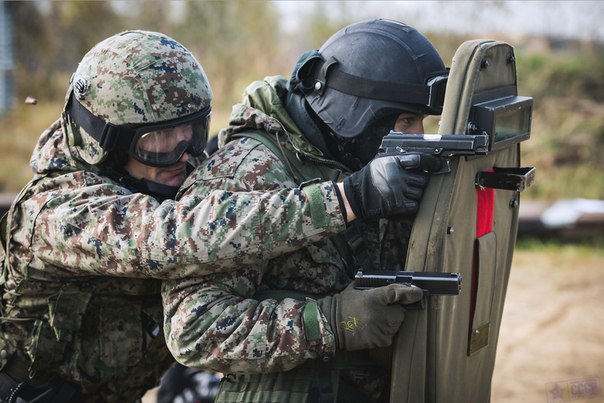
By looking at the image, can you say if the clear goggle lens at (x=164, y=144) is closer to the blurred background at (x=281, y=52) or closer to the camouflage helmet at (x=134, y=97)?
the camouflage helmet at (x=134, y=97)

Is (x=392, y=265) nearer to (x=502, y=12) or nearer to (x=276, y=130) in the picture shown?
(x=276, y=130)

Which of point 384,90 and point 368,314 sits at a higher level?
point 384,90

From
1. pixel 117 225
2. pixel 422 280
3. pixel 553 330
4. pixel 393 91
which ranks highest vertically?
pixel 393 91

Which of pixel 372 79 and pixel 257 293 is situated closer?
pixel 257 293

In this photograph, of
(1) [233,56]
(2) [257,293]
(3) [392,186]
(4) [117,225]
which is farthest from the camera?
(1) [233,56]

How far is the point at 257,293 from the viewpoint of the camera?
2748 mm

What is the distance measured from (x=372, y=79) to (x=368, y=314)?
2.91ft

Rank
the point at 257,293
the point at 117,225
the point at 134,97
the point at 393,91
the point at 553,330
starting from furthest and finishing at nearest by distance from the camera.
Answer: the point at 553,330 < the point at 134,97 < the point at 393,91 < the point at 257,293 < the point at 117,225

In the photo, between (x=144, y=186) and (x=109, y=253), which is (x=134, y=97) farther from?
(x=109, y=253)

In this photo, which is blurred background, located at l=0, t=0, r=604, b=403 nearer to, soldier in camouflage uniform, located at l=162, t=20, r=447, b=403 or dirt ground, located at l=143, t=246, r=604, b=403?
dirt ground, located at l=143, t=246, r=604, b=403

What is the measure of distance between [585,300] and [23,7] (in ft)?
30.7

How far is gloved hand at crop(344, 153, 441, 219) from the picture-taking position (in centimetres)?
243

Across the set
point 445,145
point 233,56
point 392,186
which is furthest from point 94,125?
point 233,56

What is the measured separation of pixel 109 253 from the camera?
104 inches
